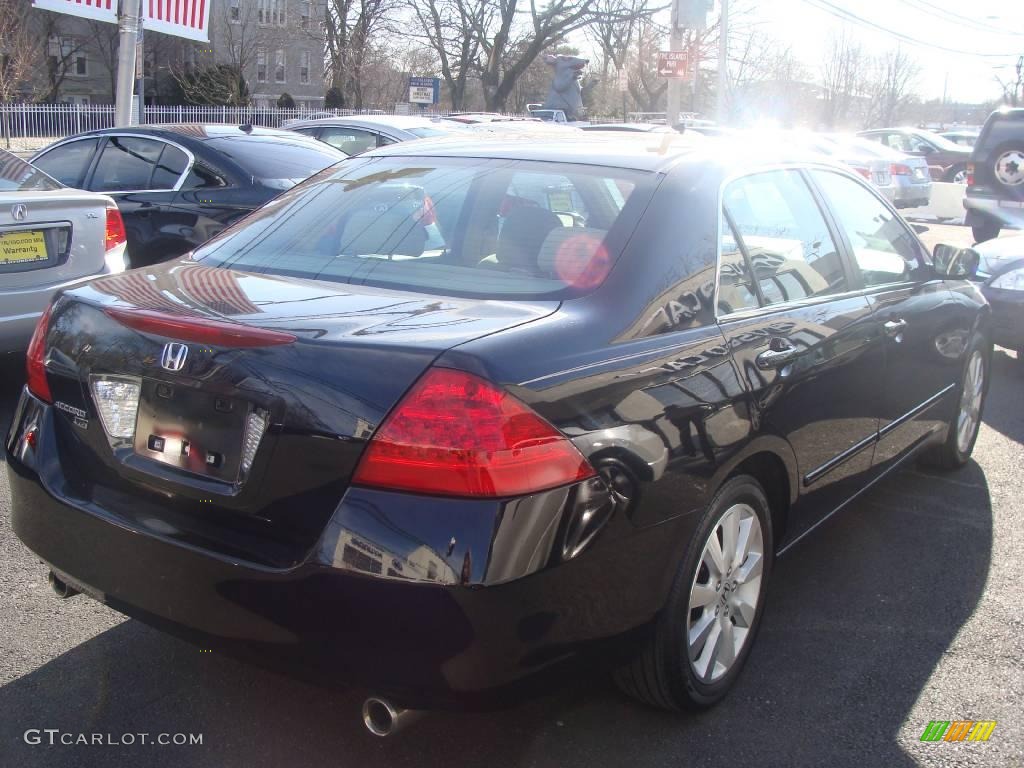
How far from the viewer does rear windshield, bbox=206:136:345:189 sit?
777 cm

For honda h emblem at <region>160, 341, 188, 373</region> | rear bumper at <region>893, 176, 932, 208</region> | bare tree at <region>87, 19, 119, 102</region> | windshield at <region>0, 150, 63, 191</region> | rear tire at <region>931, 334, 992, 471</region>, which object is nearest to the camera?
honda h emblem at <region>160, 341, 188, 373</region>

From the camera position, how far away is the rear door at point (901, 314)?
13.3 feet

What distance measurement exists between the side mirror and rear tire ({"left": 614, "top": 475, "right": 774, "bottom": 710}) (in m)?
1.99

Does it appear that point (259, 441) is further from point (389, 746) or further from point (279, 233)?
point (279, 233)

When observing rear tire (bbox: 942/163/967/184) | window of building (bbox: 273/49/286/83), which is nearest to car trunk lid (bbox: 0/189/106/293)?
rear tire (bbox: 942/163/967/184)

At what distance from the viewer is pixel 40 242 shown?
578 cm

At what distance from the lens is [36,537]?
9.45 feet

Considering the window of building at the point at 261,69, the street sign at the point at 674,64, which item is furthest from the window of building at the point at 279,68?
the street sign at the point at 674,64

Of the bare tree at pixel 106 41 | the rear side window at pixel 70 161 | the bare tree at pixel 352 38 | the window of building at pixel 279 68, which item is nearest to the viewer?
the rear side window at pixel 70 161

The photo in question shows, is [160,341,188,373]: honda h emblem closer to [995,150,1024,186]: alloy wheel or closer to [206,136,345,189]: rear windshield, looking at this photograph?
→ [206,136,345,189]: rear windshield

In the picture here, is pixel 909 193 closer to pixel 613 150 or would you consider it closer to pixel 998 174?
pixel 998 174

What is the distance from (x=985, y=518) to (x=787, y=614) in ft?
5.06

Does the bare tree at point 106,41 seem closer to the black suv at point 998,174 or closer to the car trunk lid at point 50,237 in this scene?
the black suv at point 998,174

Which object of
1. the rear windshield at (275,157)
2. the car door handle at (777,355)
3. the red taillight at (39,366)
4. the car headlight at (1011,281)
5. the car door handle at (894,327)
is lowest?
the red taillight at (39,366)
